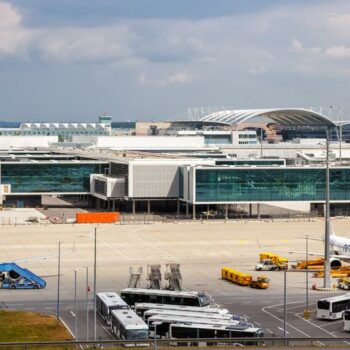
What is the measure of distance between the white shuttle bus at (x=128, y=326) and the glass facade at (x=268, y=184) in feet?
206

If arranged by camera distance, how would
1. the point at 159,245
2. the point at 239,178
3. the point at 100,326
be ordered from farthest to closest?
1. the point at 239,178
2. the point at 159,245
3. the point at 100,326

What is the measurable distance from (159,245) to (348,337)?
41.2 meters

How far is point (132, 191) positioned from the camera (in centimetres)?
11650

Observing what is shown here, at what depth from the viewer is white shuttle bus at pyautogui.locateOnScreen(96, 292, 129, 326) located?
171 feet

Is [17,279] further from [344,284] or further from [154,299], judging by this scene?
[344,284]

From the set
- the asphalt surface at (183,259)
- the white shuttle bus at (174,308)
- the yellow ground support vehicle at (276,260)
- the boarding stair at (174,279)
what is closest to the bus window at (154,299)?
the white shuttle bus at (174,308)

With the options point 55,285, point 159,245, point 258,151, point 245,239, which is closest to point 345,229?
point 245,239

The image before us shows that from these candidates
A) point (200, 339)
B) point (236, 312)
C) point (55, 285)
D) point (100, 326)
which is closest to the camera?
point (200, 339)

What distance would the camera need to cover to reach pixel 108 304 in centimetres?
5281

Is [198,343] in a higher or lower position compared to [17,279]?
lower

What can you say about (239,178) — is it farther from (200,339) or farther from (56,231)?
(200,339)

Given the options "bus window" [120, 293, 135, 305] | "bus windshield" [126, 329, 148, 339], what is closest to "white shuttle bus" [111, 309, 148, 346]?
"bus windshield" [126, 329, 148, 339]

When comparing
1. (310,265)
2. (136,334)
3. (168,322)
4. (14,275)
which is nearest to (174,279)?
(14,275)

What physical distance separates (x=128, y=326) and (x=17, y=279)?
19.0 meters
